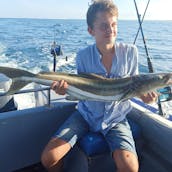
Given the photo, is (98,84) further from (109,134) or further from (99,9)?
(99,9)

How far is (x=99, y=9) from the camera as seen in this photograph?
279 cm

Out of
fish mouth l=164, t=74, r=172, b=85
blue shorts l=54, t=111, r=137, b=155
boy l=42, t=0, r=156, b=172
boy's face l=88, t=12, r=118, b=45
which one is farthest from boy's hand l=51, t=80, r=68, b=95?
fish mouth l=164, t=74, r=172, b=85

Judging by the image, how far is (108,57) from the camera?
293cm

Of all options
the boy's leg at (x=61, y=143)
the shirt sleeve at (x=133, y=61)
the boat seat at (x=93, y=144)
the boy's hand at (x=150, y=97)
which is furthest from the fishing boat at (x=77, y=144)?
the shirt sleeve at (x=133, y=61)

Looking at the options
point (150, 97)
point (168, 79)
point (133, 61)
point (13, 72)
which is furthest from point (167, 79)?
point (13, 72)

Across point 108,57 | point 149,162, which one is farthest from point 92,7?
point 149,162

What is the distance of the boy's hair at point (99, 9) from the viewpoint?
278cm

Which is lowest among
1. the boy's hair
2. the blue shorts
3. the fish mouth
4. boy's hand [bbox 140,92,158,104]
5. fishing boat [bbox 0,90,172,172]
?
fishing boat [bbox 0,90,172,172]

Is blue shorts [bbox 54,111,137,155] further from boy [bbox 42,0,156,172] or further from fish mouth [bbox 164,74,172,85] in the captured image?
fish mouth [bbox 164,74,172,85]

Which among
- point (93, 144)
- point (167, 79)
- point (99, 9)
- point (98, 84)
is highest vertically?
point (99, 9)

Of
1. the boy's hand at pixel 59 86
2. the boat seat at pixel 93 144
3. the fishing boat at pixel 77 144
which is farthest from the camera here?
the fishing boat at pixel 77 144

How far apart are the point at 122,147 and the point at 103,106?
46 centimetres

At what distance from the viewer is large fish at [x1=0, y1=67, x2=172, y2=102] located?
244cm

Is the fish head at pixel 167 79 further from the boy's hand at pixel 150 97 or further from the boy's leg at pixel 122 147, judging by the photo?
the boy's leg at pixel 122 147
